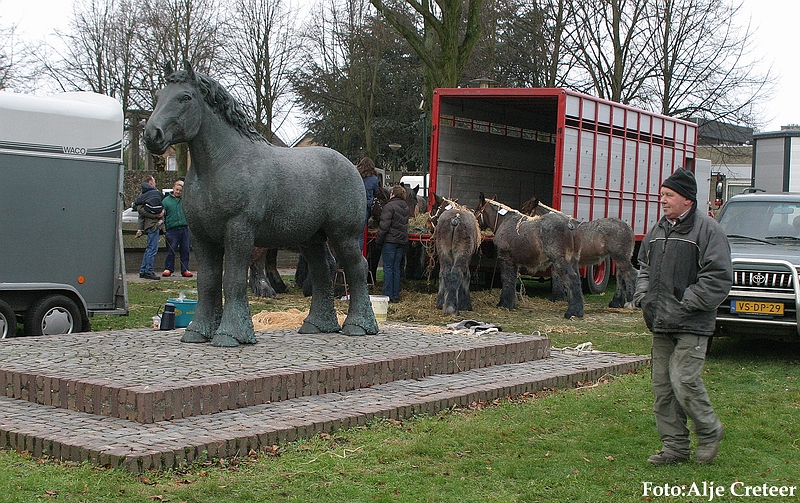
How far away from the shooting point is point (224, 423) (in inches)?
265

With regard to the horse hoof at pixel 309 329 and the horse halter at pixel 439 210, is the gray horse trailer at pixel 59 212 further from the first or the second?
the horse halter at pixel 439 210

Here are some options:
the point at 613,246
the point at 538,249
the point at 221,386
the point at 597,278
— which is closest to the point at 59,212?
the point at 221,386

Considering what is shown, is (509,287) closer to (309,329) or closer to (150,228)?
(309,329)

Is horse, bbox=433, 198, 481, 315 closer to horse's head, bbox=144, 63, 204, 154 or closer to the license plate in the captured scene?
the license plate

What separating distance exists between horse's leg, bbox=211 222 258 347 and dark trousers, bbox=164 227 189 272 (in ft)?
37.4

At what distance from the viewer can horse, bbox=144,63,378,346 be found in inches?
326

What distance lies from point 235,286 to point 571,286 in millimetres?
7364

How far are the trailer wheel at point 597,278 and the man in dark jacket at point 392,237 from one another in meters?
4.40

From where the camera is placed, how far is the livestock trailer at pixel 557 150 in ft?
57.3

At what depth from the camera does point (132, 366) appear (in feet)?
24.6

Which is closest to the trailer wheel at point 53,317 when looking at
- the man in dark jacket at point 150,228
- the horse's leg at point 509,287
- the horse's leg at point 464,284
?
the horse's leg at point 464,284

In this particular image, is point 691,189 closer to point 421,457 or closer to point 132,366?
point 421,457

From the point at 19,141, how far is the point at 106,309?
87.6 inches

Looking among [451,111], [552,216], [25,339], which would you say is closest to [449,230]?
[552,216]
